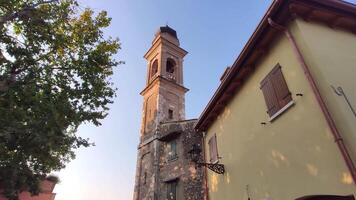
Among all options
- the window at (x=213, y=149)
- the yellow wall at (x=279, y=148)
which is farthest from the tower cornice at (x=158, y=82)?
the yellow wall at (x=279, y=148)

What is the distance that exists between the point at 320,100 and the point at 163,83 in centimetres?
1801

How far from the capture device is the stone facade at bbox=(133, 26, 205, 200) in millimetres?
15484

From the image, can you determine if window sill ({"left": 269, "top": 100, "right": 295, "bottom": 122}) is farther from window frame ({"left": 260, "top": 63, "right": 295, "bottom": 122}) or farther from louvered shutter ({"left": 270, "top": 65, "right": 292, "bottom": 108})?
louvered shutter ({"left": 270, "top": 65, "right": 292, "bottom": 108})

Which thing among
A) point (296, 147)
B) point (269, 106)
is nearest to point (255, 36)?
point (269, 106)

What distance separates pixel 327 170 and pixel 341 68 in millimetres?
2487

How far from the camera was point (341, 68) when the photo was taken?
18.1 ft

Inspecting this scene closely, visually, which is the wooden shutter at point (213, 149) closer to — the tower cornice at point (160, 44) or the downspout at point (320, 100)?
the downspout at point (320, 100)

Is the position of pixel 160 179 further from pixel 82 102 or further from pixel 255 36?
pixel 255 36

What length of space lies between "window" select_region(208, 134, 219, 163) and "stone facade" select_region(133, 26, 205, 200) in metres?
4.47

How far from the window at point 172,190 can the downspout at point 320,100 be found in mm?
12370

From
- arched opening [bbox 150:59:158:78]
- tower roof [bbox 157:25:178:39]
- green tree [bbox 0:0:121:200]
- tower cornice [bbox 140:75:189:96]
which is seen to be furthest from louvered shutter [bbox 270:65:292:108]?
tower roof [bbox 157:25:178:39]

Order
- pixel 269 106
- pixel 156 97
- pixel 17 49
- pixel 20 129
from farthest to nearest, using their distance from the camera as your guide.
Answer: pixel 156 97 < pixel 17 49 < pixel 20 129 < pixel 269 106

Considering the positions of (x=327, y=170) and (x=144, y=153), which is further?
(x=144, y=153)

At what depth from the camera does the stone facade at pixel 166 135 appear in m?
15.5
